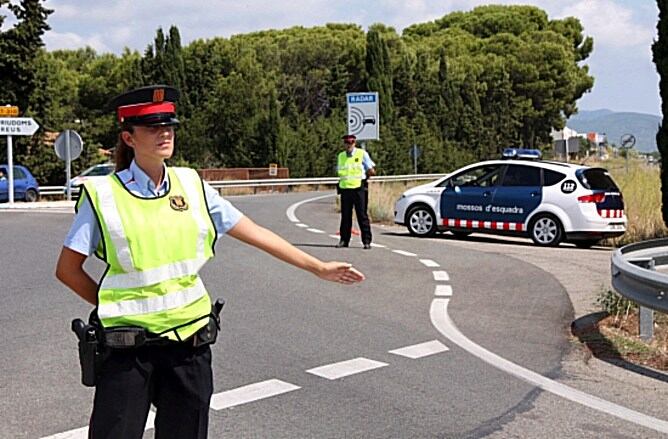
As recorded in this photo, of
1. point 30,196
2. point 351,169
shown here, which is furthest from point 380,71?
point 351,169

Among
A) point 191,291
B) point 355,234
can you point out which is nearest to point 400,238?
point 355,234

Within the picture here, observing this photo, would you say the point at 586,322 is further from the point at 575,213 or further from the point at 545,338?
the point at 575,213

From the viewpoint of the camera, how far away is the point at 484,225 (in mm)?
18141

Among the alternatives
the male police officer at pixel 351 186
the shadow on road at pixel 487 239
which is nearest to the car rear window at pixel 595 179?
the shadow on road at pixel 487 239

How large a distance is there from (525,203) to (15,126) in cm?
1958

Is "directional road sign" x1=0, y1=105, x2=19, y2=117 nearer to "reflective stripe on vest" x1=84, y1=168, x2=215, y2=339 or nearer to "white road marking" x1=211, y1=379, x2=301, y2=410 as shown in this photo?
"white road marking" x1=211, y1=379, x2=301, y2=410

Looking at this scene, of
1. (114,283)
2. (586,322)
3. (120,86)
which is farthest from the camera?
(120,86)

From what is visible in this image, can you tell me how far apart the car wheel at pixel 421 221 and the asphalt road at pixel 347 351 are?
433 centimetres

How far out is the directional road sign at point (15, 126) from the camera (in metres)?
30.9

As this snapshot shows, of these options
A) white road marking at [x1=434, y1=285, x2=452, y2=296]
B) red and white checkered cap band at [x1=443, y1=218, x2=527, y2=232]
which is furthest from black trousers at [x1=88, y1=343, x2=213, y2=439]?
red and white checkered cap band at [x1=443, y1=218, x2=527, y2=232]

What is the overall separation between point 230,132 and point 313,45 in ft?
49.3

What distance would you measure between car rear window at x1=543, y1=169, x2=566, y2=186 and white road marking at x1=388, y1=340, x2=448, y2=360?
9.73 m

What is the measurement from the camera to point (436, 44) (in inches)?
2928

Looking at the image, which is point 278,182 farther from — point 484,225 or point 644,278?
point 644,278
